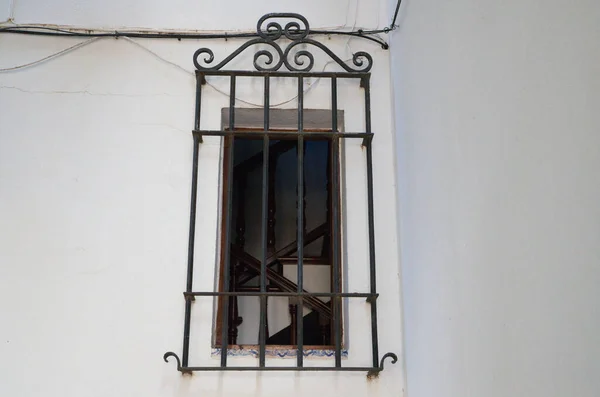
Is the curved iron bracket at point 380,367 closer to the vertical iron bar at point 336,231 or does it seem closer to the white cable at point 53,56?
the vertical iron bar at point 336,231

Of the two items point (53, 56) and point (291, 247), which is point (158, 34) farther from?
point (291, 247)

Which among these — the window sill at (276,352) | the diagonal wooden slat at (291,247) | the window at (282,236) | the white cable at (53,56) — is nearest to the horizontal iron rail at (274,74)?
the window at (282,236)

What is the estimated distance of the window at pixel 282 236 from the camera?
2.07 metres

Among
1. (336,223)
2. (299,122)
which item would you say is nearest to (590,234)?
(336,223)

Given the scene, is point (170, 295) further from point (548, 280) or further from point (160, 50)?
point (548, 280)

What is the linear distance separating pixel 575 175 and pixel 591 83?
0.42 ft

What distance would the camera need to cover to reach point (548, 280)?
3.11ft

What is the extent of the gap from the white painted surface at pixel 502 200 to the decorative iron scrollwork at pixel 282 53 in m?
0.28

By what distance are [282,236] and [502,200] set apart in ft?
8.57

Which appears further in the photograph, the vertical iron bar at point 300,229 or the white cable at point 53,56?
the white cable at point 53,56

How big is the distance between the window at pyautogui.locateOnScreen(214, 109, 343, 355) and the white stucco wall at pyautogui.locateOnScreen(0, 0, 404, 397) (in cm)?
9

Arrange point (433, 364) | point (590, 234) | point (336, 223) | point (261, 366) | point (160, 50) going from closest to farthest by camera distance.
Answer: point (590, 234), point (433, 364), point (261, 366), point (336, 223), point (160, 50)

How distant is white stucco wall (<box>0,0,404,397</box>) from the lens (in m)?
1.76

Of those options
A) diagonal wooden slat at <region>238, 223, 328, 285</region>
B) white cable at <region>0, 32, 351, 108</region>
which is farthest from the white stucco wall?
diagonal wooden slat at <region>238, 223, 328, 285</region>
